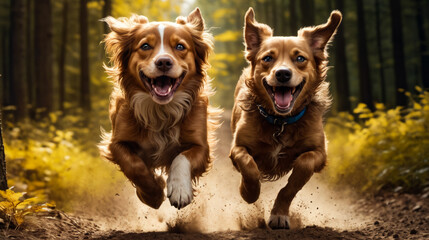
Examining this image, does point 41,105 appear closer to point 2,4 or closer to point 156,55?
point 156,55

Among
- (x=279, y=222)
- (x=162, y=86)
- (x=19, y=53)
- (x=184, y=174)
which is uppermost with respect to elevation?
(x=19, y=53)

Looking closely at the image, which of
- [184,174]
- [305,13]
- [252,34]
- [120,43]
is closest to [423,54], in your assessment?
[305,13]

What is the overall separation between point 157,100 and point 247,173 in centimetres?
119

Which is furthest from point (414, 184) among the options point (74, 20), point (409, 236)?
point (74, 20)

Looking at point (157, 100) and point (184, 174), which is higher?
point (157, 100)

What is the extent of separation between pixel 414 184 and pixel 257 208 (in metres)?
2.50

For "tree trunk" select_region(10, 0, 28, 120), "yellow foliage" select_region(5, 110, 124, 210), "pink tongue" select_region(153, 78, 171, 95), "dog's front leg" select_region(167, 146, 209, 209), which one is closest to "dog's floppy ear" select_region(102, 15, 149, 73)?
"pink tongue" select_region(153, 78, 171, 95)

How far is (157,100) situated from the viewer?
488 cm

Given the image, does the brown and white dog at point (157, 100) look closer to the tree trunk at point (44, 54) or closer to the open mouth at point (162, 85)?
the open mouth at point (162, 85)

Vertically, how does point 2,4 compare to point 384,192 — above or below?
above

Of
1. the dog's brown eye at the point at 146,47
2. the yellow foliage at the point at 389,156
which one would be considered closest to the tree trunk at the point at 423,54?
the yellow foliage at the point at 389,156

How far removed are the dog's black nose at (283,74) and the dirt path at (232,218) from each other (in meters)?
1.52

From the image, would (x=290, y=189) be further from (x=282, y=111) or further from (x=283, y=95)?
(x=283, y=95)

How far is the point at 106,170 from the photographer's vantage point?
869 cm
